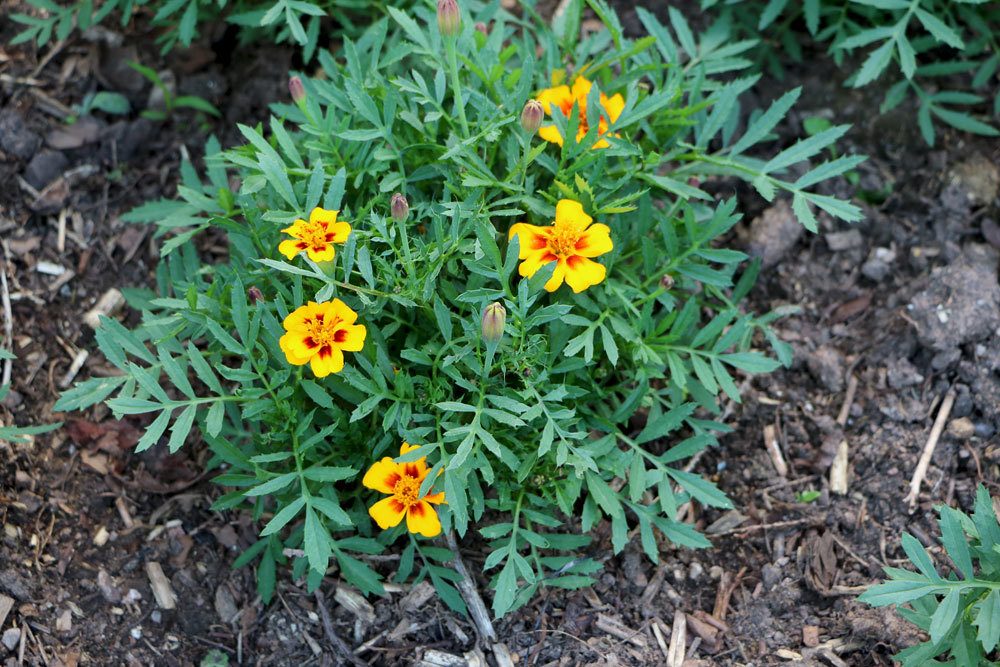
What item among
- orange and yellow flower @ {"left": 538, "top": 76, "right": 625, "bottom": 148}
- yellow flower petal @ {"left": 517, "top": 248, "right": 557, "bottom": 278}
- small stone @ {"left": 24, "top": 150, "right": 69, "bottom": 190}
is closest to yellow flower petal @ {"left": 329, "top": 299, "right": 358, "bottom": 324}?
yellow flower petal @ {"left": 517, "top": 248, "right": 557, "bottom": 278}

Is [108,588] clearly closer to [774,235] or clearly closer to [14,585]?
[14,585]

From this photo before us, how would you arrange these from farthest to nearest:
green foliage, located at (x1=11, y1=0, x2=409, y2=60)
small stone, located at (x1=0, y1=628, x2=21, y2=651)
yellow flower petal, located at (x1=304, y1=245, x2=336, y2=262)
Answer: green foliage, located at (x1=11, y1=0, x2=409, y2=60) → small stone, located at (x1=0, y1=628, x2=21, y2=651) → yellow flower petal, located at (x1=304, y1=245, x2=336, y2=262)

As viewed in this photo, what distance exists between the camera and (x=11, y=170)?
3426 millimetres

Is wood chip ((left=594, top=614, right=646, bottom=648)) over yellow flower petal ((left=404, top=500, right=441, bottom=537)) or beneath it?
beneath

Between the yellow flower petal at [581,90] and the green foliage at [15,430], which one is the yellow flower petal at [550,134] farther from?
the green foliage at [15,430]

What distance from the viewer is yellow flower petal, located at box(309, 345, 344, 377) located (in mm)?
2355

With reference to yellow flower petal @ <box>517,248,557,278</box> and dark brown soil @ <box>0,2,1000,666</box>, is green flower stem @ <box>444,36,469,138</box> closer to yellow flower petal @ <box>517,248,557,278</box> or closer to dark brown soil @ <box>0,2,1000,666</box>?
yellow flower petal @ <box>517,248,557,278</box>

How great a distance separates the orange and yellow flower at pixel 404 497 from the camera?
2465 millimetres

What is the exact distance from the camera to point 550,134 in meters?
2.74

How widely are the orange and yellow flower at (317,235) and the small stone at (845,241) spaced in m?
1.70

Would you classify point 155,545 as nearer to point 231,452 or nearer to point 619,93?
point 231,452

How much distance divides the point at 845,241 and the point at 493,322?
1611mm

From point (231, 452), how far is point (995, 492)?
204cm

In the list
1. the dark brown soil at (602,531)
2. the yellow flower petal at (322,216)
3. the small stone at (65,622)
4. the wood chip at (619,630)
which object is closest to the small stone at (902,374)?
Result: the dark brown soil at (602,531)
